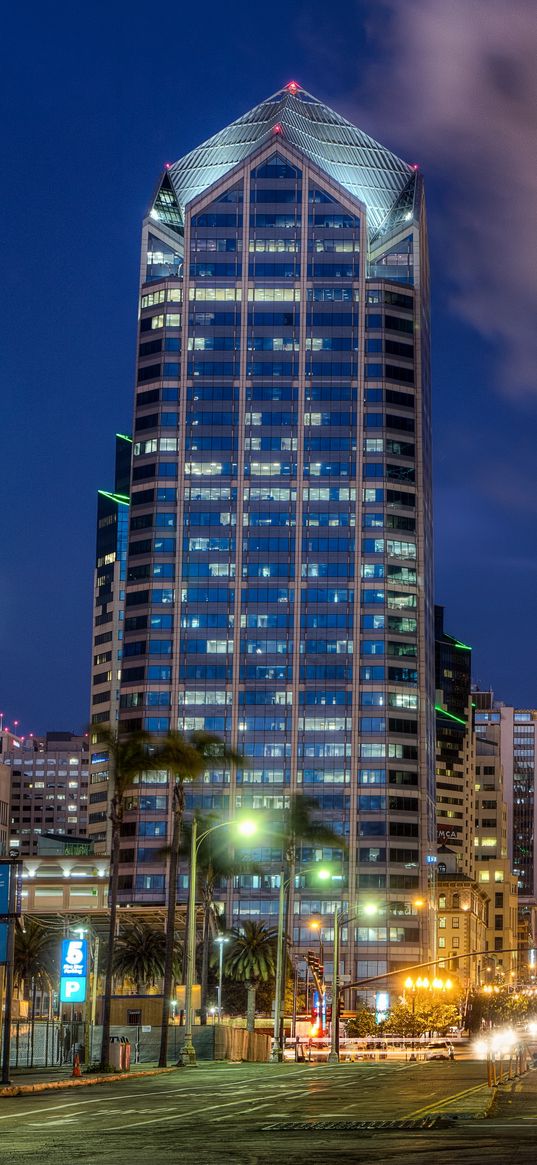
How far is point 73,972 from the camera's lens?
70.4m

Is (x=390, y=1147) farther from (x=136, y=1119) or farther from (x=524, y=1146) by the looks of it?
(x=136, y=1119)

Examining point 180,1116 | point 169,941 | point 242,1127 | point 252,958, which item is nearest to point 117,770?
point 169,941

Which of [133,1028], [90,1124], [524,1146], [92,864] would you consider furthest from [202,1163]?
[92,864]

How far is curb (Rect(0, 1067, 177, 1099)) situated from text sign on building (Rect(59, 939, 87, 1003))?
4.57m

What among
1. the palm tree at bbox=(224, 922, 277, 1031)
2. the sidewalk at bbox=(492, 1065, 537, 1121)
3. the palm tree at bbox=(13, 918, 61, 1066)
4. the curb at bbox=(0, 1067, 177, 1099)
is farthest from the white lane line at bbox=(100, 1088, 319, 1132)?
the palm tree at bbox=(13, 918, 61, 1066)

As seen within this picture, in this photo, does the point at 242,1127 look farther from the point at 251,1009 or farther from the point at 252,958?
the point at 252,958

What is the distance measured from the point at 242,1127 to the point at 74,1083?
2313cm

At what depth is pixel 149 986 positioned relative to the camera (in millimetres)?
162625

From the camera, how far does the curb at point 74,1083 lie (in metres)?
48.5

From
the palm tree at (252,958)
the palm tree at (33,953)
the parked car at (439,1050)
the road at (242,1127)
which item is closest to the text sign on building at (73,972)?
the road at (242,1127)

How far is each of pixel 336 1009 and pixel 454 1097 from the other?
52674mm

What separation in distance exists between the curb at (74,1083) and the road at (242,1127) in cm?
91

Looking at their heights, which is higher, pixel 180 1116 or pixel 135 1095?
pixel 180 1116

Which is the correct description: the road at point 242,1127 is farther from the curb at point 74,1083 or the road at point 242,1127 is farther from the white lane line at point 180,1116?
the curb at point 74,1083
